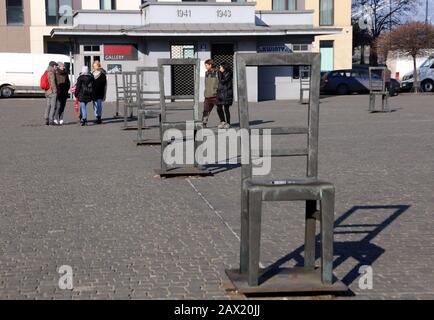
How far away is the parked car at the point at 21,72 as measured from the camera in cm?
4066

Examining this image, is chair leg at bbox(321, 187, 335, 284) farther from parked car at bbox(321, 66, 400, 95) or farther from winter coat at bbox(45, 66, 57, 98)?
parked car at bbox(321, 66, 400, 95)

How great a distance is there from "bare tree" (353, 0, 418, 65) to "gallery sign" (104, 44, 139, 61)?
3498cm

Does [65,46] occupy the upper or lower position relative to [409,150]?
upper

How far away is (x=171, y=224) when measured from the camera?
7.93m

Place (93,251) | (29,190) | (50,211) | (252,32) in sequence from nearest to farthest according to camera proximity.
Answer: (93,251)
(50,211)
(29,190)
(252,32)

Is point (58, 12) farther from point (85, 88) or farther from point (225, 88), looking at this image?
point (225, 88)

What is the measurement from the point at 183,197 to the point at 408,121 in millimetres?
14128

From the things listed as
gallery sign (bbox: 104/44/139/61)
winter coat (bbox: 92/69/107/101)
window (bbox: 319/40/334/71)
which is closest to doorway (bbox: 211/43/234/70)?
gallery sign (bbox: 104/44/139/61)

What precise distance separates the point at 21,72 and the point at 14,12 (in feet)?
30.6

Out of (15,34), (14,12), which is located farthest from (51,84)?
(14,12)

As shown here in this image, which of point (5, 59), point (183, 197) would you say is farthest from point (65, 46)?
point (183, 197)

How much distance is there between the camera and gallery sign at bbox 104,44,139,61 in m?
35.7
